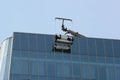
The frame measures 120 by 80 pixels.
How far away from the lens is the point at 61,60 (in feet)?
253

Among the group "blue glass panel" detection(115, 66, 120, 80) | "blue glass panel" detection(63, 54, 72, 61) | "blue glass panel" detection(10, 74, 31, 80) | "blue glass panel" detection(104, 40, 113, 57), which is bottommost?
"blue glass panel" detection(10, 74, 31, 80)

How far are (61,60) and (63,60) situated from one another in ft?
0.90

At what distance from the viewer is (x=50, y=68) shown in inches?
3002

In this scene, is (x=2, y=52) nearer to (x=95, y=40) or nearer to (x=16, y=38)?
(x=16, y=38)

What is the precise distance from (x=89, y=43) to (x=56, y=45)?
4668 millimetres

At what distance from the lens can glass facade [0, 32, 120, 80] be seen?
7581 centimetres

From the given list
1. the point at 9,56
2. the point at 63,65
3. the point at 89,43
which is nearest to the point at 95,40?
the point at 89,43

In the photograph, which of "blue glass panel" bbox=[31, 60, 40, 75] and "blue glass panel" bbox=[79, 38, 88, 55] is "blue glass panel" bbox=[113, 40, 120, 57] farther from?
"blue glass panel" bbox=[31, 60, 40, 75]

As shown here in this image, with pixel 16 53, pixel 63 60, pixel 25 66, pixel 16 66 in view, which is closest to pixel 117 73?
pixel 63 60

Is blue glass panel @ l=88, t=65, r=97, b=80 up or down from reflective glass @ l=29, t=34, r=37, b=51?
down

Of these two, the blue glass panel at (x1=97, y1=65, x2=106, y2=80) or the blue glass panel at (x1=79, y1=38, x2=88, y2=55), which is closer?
the blue glass panel at (x1=97, y1=65, x2=106, y2=80)

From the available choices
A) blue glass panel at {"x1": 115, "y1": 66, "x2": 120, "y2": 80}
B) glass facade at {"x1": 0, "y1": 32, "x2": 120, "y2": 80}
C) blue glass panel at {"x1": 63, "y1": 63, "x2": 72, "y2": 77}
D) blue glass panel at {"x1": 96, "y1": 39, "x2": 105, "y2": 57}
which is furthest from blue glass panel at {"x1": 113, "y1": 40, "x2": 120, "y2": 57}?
blue glass panel at {"x1": 63, "y1": 63, "x2": 72, "y2": 77}

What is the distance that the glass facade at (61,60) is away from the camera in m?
75.8

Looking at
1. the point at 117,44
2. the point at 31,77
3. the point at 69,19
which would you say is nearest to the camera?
the point at 31,77
